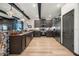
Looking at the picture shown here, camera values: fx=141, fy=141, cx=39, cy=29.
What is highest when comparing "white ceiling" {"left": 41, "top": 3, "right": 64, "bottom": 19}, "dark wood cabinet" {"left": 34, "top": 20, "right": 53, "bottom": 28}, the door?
"white ceiling" {"left": 41, "top": 3, "right": 64, "bottom": 19}

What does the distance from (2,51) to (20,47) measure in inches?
42.4

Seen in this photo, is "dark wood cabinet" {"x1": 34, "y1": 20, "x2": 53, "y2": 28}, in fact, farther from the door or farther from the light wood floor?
the door

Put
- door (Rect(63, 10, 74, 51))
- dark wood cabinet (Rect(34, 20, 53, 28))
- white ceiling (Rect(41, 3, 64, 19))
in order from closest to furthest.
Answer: door (Rect(63, 10, 74, 51)) → white ceiling (Rect(41, 3, 64, 19)) → dark wood cabinet (Rect(34, 20, 53, 28))

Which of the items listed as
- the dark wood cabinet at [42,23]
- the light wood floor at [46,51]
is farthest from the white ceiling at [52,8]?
the dark wood cabinet at [42,23]

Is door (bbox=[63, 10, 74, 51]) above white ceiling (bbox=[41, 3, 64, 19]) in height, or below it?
below

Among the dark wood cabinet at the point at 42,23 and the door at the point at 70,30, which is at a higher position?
the dark wood cabinet at the point at 42,23

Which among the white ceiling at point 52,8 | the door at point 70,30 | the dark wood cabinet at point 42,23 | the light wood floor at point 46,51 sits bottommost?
the light wood floor at point 46,51

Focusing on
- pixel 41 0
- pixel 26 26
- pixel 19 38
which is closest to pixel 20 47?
pixel 19 38

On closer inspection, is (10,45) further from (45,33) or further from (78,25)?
(45,33)

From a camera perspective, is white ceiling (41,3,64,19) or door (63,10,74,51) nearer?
door (63,10,74,51)

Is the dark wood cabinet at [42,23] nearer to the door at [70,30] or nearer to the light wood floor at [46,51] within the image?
the light wood floor at [46,51]

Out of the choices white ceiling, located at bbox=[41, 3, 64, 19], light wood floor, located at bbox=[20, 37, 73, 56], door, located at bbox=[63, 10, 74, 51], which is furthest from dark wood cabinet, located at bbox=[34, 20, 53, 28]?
door, located at bbox=[63, 10, 74, 51]

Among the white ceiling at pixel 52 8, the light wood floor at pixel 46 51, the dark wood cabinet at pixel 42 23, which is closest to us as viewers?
the light wood floor at pixel 46 51

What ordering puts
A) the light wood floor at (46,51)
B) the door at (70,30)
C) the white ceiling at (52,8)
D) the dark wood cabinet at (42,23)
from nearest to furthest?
the light wood floor at (46,51) → the door at (70,30) → the white ceiling at (52,8) → the dark wood cabinet at (42,23)
